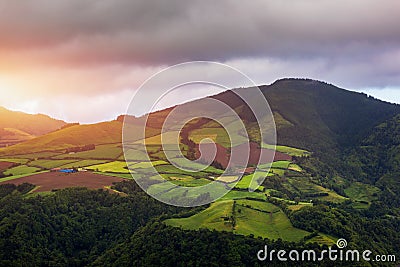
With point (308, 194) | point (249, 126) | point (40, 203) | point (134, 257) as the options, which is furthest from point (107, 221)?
point (249, 126)

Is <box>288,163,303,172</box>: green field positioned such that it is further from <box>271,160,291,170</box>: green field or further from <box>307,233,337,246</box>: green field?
<box>307,233,337,246</box>: green field

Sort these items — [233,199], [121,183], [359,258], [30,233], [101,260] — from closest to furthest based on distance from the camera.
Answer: [359,258], [101,260], [30,233], [233,199], [121,183]

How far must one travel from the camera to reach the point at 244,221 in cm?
6731

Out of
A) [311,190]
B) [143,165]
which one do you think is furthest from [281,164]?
[143,165]

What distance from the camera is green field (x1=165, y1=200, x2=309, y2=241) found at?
62.8 m

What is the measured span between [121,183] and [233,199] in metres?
25.6

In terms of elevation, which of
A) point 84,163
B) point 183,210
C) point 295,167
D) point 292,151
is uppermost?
point 292,151

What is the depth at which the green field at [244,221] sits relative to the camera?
6281cm

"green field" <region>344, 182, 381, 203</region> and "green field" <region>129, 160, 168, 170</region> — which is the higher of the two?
"green field" <region>129, 160, 168, 170</region>

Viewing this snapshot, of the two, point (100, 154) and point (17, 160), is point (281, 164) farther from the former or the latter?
point (17, 160)

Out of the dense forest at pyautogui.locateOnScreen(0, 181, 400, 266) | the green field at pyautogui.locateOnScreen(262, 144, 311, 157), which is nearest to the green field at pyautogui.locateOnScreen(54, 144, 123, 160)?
the dense forest at pyautogui.locateOnScreen(0, 181, 400, 266)

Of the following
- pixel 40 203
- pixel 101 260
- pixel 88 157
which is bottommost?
pixel 101 260

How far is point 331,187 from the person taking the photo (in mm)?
126750

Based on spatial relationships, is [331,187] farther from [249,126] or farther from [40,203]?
[40,203]
